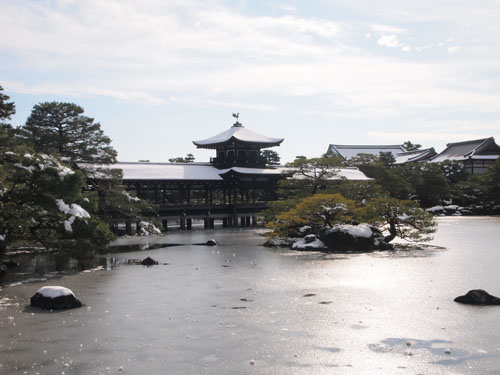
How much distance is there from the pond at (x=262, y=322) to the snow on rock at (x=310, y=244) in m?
5.39

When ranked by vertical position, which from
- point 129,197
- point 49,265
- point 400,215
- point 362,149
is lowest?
point 49,265

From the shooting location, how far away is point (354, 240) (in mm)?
22203

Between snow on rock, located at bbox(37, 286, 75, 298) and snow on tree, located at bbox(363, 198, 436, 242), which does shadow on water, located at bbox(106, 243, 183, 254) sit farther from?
snow on rock, located at bbox(37, 286, 75, 298)

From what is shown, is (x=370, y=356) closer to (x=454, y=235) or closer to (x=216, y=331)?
(x=216, y=331)

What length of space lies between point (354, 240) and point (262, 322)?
13.1 metres

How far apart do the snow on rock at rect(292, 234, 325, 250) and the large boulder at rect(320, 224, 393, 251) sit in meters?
0.43

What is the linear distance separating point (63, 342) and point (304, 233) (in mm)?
18895

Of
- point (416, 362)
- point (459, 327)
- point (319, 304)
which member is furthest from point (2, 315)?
point (459, 327)

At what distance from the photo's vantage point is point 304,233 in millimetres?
26609

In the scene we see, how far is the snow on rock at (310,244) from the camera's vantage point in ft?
75.2

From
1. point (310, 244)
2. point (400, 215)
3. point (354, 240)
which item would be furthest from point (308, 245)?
point (400, 215)

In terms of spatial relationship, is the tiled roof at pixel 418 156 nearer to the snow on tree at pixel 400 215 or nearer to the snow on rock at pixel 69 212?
the snow on tree at pixel 400 215

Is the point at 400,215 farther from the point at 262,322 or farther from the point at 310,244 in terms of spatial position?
the point at 262,322

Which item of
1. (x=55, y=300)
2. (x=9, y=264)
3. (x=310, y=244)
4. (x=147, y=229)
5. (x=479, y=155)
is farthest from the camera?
(x=479, y=155)
